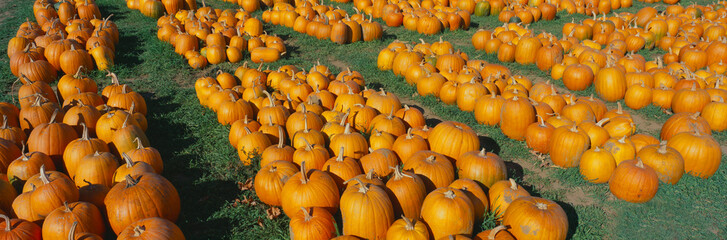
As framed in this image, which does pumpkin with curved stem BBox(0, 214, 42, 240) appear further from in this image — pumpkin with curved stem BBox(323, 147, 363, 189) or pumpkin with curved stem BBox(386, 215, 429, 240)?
pumpkin with curved stem BBox(386, 215, 429, 240)

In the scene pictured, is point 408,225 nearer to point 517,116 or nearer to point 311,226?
point 311,226

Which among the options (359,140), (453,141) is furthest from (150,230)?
(453,141)

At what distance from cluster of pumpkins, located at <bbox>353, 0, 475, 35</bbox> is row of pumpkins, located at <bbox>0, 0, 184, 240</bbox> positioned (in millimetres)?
7214

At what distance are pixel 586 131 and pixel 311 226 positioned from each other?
378 centimetres

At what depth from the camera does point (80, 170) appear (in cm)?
484

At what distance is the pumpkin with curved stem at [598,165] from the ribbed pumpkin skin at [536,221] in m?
1.49

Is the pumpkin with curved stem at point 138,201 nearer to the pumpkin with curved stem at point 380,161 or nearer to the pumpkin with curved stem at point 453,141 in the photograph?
the pumpkin with curved stem at point 380,161

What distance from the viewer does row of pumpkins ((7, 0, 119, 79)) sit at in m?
8.45

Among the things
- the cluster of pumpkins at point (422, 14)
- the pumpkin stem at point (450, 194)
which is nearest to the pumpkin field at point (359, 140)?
the pumpkin stem at point (450, 194)

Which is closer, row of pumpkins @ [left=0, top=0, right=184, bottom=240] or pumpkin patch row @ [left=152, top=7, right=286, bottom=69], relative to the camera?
row of pumpkins @ [left=0, top=0, right=184, bottom=240]

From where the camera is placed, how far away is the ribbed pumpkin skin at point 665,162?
17.1ft

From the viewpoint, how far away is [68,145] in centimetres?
530

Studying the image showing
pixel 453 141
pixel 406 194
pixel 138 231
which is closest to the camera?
pixel 138 231

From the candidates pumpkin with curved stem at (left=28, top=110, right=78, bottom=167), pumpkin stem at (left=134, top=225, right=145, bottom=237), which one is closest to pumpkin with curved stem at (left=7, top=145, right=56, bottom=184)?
pumpkin with curved stem at (left=28, top=110, right=78, bottom=167)
